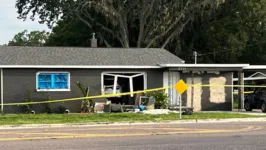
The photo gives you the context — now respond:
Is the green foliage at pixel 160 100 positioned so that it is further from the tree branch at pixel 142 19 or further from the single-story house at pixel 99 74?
the tree branch at pixel 142 19

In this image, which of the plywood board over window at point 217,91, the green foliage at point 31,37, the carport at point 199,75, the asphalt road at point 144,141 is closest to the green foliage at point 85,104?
the carport at point 199,75

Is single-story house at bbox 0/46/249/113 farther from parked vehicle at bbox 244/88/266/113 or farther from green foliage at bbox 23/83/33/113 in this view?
parked vehicle at bbox 244/88/266/113

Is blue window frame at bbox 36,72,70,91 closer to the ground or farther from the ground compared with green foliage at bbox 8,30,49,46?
closer to the ground

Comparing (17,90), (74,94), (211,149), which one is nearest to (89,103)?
(74,94)

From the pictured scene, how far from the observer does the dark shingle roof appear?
1016 inches

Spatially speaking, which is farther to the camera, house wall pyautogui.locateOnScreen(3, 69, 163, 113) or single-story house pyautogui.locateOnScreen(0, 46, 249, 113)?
single-story house pyautogui.locateOnScreen(0, 46, 249, 113)

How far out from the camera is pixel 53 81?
2553 cm

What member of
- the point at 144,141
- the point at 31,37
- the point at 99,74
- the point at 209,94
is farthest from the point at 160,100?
the point at 31,37

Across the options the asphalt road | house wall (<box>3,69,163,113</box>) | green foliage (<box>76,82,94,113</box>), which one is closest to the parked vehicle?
house wall (<box>3,69,163,113</box>)

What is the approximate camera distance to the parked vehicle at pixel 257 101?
27.0 meters

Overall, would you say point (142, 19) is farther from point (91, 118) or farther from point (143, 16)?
point (91, 118)

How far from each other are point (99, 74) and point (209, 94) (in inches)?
264

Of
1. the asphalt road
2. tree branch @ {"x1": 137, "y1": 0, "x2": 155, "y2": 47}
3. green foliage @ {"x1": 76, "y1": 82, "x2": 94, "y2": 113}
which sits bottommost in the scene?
the asphalt road

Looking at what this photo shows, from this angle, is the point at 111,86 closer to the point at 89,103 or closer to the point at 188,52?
the point at 89,103
